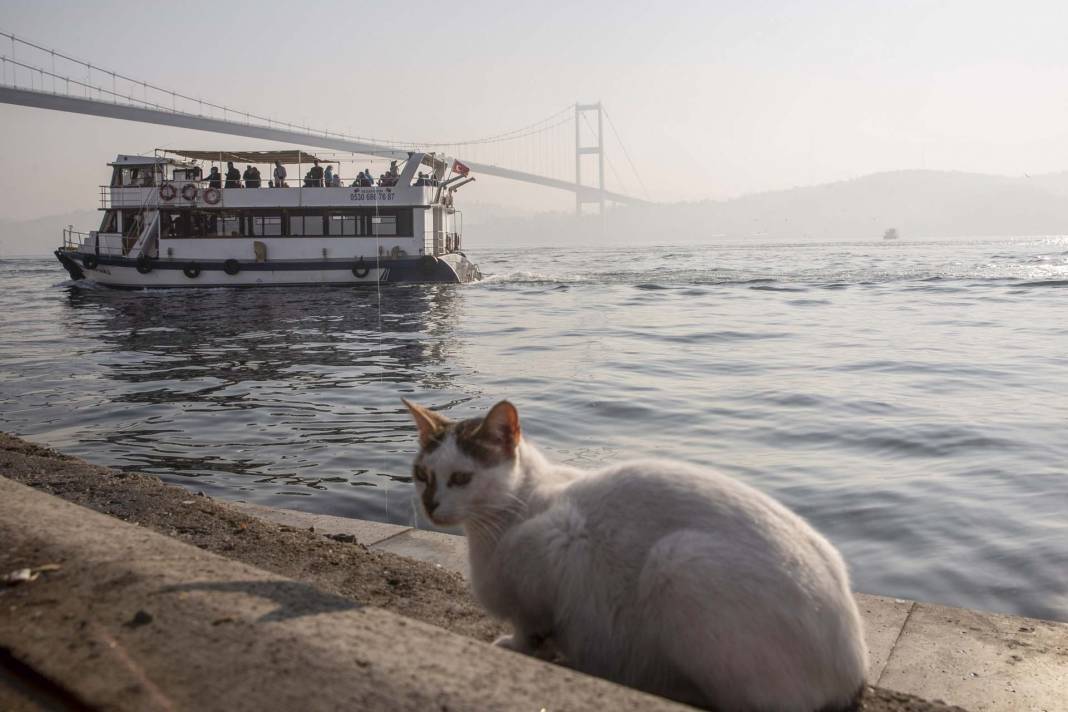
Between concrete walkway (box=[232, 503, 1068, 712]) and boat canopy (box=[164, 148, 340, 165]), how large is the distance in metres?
27.0

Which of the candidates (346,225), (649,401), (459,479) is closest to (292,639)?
(459,479)

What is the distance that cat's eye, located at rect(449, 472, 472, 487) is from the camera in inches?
97.4

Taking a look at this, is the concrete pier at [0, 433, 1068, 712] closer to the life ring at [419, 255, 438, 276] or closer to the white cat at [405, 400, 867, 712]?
the white cat at [405, 400, 867, 712]

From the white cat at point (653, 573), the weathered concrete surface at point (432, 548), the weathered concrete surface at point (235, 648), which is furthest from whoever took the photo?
the weathered concrete surface at point (432, 548)

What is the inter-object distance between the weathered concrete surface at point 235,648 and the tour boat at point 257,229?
87.6 feet

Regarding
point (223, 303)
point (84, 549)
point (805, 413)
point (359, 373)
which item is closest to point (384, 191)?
point (223, 303)

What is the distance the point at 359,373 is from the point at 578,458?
559 centimetres

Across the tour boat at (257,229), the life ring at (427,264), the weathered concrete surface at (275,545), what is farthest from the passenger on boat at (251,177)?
the weathered concrete surface at (275,545)

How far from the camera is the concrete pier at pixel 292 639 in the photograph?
6.45 ft

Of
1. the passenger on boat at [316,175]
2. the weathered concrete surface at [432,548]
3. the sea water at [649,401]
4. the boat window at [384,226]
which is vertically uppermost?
the passenger on boat at [316,175]

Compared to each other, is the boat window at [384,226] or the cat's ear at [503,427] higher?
the boat window at [384,226]

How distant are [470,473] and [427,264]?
27.3m

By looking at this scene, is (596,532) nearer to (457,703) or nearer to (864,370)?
(457,703)

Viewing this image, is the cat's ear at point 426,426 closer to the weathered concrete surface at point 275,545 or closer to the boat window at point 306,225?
the weathered concrete surface at point 275,545
